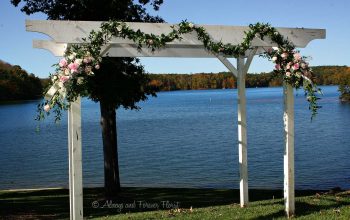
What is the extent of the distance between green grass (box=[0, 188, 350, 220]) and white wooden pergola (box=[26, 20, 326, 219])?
627mm

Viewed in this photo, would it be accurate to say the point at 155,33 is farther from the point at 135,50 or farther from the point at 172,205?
the point at 172,205

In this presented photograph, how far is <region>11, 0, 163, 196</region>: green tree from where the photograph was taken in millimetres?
12477

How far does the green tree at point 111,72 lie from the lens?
12477 mm

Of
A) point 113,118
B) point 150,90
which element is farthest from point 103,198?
point 150,90

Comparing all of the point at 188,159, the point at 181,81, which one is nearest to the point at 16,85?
the point at 181,81

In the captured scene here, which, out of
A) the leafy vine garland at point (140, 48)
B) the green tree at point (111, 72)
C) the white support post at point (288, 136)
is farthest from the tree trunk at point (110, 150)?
the white support post at point (288, 136)

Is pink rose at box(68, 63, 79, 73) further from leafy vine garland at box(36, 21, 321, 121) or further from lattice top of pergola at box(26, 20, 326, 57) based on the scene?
lattice top of pergola at box(26, 20, 326, 57)

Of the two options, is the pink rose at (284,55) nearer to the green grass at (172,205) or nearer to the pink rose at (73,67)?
the green grass at (172,205)

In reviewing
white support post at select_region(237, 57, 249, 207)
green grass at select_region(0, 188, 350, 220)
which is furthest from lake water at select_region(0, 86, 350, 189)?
white support post at select_region(237, 57, 249, 207)

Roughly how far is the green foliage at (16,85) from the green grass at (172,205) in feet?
241

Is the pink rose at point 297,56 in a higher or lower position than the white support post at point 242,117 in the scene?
higher

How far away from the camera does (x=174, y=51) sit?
729 centimetres

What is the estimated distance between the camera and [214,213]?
7.77m

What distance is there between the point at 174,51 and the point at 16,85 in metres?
92.2
